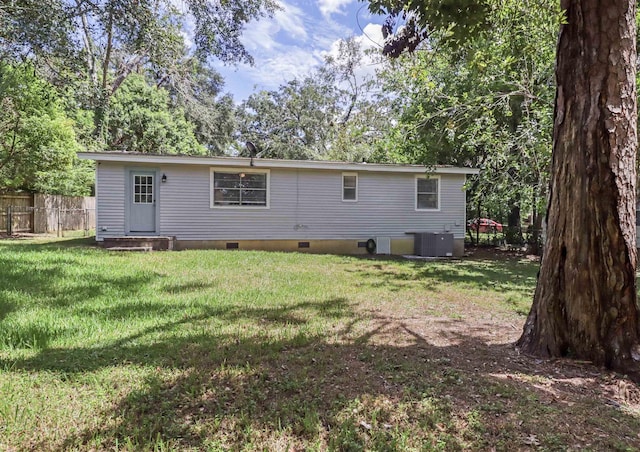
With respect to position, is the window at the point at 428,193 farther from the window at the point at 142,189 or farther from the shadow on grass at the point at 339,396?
the shadow on grass at the point at 339,396

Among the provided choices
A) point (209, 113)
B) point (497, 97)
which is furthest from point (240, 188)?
point (209, 113)

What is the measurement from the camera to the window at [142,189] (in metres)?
10.6

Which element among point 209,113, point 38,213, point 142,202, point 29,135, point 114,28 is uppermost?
point 209,113

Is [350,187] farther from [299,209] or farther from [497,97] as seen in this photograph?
[497,97]

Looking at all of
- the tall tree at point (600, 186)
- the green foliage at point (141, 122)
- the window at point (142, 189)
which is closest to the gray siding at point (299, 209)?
the window at point (142, 189)

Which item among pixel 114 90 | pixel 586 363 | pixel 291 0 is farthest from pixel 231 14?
pixel 114 90

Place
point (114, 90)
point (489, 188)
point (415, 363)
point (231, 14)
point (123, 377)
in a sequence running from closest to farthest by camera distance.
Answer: point (123, 377), point (415, 363), point (231, 14), point (489, 188), point (114, 90)

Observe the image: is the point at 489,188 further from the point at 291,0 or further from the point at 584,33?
the point at 584,33

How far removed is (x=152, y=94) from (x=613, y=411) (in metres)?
22.6

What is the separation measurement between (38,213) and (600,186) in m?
18.8

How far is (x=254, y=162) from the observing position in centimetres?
1099

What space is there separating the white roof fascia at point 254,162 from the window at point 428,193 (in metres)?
0.47

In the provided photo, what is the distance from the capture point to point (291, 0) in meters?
10.5

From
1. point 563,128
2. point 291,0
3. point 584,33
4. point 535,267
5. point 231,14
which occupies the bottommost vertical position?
point 535,267
